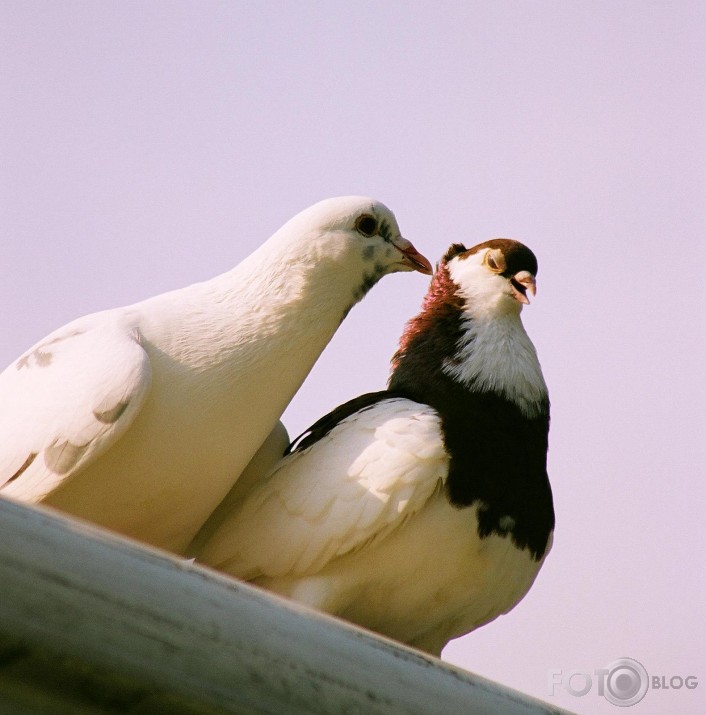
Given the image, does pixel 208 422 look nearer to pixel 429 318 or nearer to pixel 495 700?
pixel 429 318

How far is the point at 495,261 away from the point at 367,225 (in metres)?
0.53

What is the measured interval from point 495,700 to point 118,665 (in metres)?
0.47

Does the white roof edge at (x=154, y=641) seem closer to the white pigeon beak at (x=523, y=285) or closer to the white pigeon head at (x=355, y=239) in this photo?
the white pigeon head at (x=355, y=239)

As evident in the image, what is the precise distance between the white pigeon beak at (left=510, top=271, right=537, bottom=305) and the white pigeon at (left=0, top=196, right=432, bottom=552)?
392 mm

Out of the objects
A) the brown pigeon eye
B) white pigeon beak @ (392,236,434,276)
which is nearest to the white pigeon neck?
white pigeon beak @ (392,236,434,276)

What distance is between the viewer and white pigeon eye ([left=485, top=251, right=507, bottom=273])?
3.37m

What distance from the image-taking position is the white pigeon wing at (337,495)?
2807mm

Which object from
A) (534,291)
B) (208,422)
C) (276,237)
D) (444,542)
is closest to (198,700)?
(208,422)

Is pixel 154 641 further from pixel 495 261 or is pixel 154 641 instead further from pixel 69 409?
pixel 495 261

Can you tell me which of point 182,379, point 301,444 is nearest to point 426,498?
point 301,444

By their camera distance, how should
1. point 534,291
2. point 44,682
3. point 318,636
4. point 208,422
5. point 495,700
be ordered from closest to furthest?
1. point 44,682
2. point 318,636
3. point 495,700
4. point 208,422
5. point 534,291

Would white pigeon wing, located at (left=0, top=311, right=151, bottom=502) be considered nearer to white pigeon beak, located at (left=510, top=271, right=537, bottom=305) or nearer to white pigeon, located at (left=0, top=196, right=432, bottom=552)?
white pigeon, located at (left=0, top=196, right=432, bottom=552)

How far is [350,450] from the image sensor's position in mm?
2977

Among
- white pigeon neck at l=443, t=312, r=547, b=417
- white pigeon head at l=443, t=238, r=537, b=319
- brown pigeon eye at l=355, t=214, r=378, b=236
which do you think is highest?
brown pigeon eye at l=355, t=214, r=378, b=236
